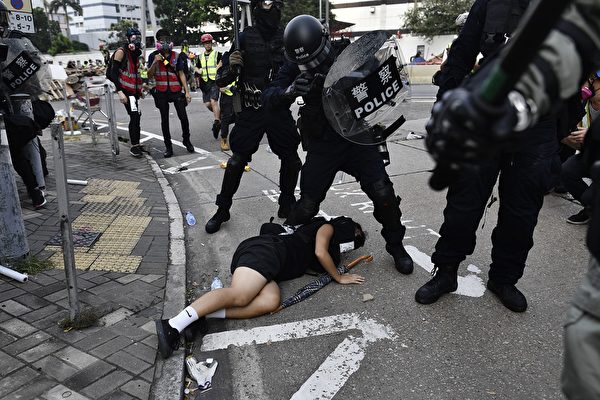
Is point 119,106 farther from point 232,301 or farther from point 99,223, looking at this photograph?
point 232,301

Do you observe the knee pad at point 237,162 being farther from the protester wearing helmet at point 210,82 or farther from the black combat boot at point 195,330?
the protester wearing helmet at point 210,82

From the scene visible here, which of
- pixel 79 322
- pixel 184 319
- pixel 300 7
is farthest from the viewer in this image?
pixel 300 7

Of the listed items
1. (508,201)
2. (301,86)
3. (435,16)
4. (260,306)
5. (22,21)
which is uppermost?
(435,16)

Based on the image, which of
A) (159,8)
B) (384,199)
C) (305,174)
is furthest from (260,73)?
(159,8)

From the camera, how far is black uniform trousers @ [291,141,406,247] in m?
3.37

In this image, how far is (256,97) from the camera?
412 centimetres

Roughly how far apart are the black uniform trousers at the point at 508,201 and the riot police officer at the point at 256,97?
1884mm

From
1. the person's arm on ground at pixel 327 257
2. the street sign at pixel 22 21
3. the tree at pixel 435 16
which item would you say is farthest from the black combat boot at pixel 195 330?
the tree at pixel 435 16

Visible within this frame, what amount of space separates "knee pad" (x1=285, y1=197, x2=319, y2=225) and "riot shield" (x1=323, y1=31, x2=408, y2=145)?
591 millimetres

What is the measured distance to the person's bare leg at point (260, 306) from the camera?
2916mm

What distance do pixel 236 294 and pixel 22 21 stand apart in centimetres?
504

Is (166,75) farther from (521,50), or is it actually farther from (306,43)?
(521,50)

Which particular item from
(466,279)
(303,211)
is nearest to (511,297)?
(466,279)

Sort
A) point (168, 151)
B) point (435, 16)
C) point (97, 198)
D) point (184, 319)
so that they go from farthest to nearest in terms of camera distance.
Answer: point (435, 16), point (168, 151), point (97, 198), point (184, 319)
